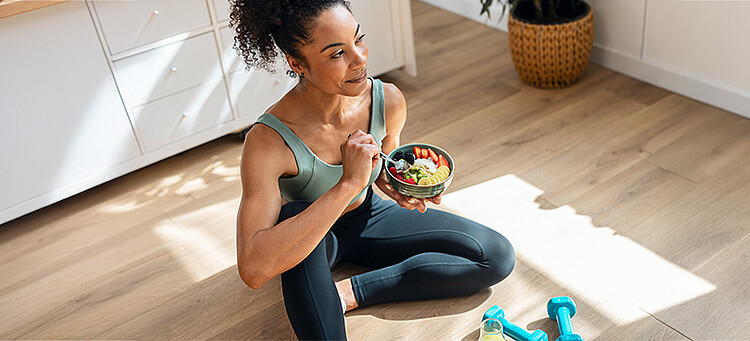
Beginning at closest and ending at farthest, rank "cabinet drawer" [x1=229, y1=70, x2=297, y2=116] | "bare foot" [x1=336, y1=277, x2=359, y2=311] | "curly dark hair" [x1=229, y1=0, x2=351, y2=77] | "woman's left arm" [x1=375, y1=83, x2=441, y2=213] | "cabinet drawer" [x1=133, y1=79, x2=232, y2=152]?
1. "curly dark hair" [x1=229, y1=0, x2=351, y2=77]
2. "woman's left arm" [x1=375, y1=83, x2=441, y2=213]
3. "bare foot" [x1=336, y1=277, x2=359, y2=311]
4. "cabinet drawer" [x1=133, y1=79, x2=232, y2=152]
5. "cabinet drawer" [x1=229, y1=70, x2=297, y2=116]

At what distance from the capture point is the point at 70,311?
6.40ft

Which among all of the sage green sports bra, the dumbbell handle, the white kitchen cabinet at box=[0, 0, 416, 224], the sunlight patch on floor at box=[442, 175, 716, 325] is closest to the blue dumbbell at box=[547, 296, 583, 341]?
the dumbbell handle

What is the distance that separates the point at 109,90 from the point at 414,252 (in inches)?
48.5

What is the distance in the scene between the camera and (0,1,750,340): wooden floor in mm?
1782

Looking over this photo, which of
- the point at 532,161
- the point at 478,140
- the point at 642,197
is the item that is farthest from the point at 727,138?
the point at 478,140

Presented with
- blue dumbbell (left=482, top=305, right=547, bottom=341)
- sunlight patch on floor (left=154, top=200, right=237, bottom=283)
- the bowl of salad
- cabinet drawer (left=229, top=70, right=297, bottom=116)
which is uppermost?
the bowl of salad

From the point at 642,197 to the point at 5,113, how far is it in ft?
6.68

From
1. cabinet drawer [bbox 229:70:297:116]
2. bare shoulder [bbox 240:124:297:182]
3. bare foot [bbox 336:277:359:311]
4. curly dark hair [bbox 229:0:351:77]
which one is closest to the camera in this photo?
curly dark hair [bbox 229:0:351:77]

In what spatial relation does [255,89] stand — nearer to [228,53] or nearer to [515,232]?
[228,53]

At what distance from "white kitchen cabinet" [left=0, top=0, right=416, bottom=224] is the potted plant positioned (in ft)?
3.16

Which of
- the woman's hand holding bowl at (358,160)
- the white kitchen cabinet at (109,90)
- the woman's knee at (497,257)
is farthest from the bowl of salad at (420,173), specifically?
the white kitchen cabinet at (109,90)

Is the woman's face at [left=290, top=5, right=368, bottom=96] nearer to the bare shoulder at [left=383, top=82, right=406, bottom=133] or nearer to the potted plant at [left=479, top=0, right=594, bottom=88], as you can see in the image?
the bare shoulder at [left=383, top=82, right=406, bottom=133]

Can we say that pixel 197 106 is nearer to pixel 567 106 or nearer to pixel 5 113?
pixel 5 113

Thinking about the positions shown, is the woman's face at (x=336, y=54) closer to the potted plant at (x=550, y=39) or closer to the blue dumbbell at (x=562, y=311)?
the blue dumbbell at (x=562, y=311)
